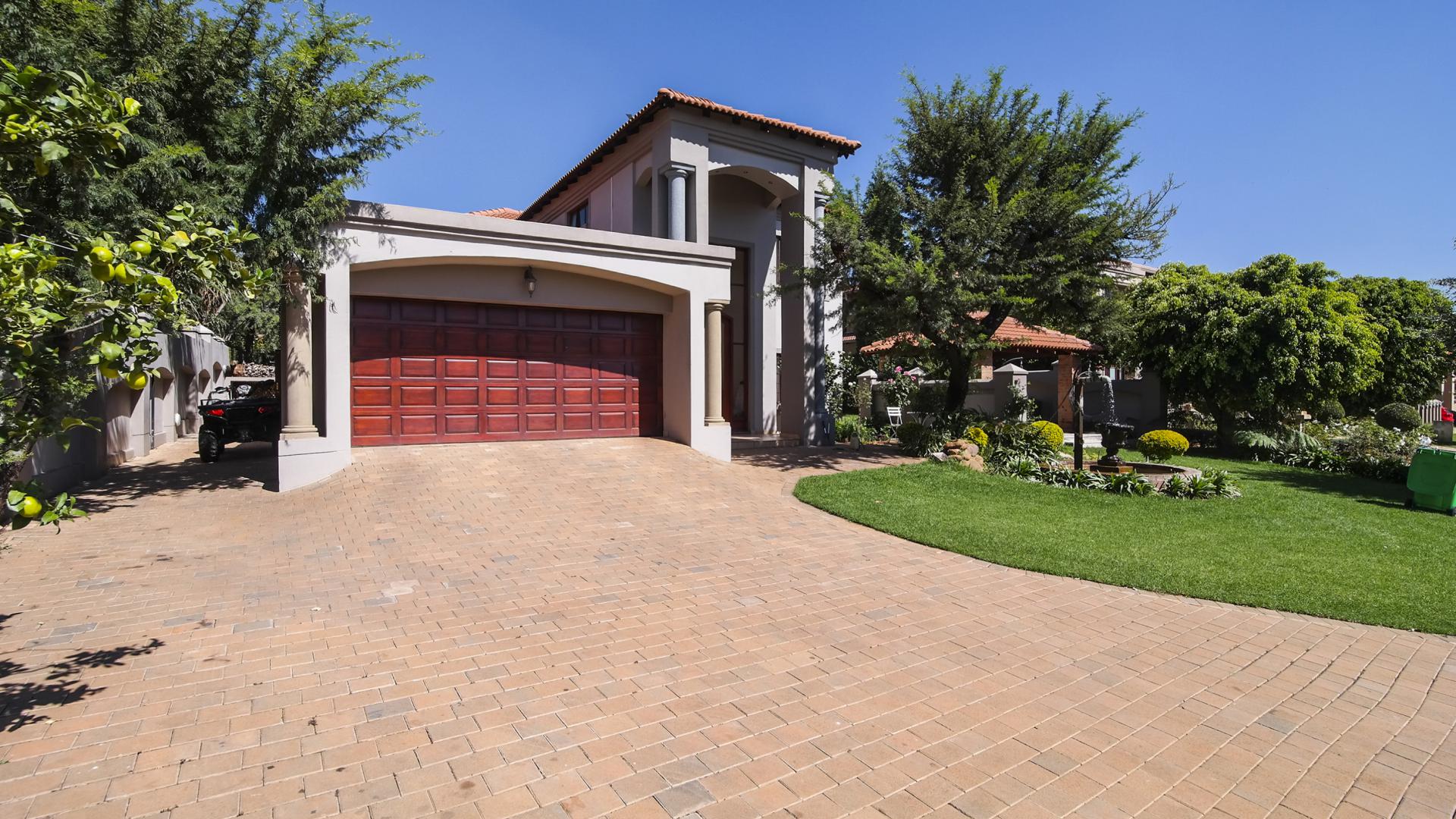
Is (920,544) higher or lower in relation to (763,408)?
lower

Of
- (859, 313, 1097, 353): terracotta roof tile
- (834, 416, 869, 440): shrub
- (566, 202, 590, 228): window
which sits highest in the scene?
(566, 202, 590, 228): window

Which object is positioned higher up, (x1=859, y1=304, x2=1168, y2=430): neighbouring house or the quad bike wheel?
(x1=859, y1=304, x2=1168, y2=430): neighbouring house

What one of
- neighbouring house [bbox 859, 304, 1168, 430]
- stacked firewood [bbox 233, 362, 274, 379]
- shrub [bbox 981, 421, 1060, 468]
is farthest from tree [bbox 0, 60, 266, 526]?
stacked firewood [bbox 233, 362, 274, 379]

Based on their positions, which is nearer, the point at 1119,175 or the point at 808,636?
the point at 808,636

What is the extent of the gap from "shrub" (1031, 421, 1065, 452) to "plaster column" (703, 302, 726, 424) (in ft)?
21.4

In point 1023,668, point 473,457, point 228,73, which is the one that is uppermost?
point 228,73

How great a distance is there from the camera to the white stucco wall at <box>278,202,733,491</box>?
10.5m

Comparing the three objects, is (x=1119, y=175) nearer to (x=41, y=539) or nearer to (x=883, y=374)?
Result: (x=883, y=374)

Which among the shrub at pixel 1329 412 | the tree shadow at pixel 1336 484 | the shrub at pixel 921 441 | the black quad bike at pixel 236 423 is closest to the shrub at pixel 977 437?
the shrub at pixel 921 441

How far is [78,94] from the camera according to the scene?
8.05 ft

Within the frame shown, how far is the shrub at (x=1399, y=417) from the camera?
60.5 ft

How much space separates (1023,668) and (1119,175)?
13.2m

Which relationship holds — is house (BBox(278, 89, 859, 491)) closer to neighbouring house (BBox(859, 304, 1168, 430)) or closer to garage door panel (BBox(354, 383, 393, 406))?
garage door panel (BBox(354, 383, 393, 406))

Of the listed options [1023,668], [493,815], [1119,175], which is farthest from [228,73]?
[1119,175]
